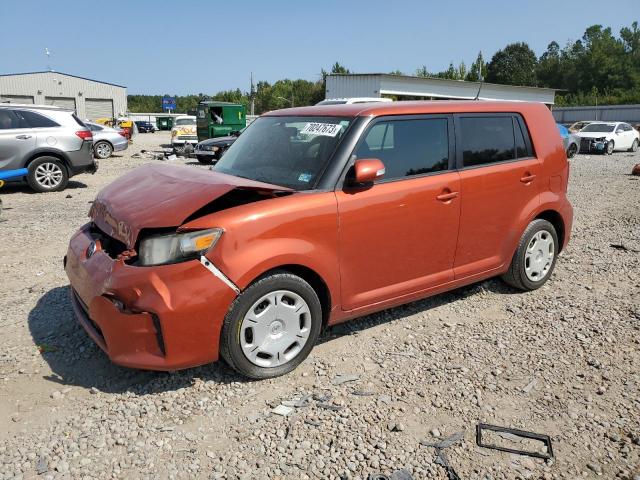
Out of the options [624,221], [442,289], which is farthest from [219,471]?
[624,221]

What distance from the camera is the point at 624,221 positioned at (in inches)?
330

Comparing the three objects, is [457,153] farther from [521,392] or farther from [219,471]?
[219,471]

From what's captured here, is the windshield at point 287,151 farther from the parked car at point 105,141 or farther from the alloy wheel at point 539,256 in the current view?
the parked car at point 105,141

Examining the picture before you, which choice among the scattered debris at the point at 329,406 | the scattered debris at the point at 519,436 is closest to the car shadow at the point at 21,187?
the scattered debris at the point at 329,406

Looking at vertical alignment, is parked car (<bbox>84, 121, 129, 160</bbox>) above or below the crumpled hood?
below

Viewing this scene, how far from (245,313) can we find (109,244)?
122cm

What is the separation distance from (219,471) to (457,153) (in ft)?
9.88

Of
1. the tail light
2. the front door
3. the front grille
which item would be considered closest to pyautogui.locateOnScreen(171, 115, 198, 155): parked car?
the tail light

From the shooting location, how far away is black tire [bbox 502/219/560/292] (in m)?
4.74

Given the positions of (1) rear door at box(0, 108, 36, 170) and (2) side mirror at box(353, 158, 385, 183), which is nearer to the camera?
(2) side mirror at box(353, 158, 385, 183)

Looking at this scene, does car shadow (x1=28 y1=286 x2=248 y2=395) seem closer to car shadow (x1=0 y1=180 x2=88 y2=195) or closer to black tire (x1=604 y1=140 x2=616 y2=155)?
car shadow (x1=0 y1=180 x2=88 y2=195)

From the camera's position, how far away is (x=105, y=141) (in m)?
19.0

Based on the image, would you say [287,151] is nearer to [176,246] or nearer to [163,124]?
[176,246]

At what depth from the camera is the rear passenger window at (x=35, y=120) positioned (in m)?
10.3
